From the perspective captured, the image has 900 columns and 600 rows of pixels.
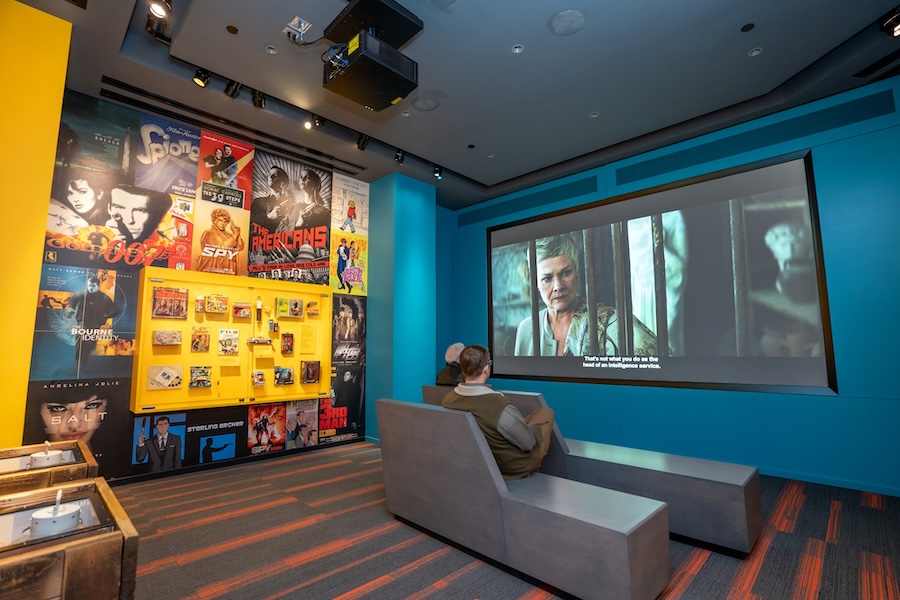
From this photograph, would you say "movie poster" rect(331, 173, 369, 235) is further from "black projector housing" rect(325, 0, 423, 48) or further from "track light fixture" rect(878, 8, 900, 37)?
"track light fixture" rect(878, 8, 900, 37)

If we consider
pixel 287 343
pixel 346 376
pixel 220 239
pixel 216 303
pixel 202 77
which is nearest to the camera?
pixel 202 77

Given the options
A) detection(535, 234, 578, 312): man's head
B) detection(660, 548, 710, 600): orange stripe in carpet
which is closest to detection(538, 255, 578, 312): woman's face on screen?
detection(535, 234, 578, 312): man's head

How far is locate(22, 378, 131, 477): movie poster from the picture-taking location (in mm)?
3533

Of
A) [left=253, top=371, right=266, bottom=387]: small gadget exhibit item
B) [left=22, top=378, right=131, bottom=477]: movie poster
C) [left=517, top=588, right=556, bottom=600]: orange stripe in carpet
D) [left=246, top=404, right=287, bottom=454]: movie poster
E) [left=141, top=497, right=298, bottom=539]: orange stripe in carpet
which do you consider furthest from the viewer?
[left=246, top=404, right=287, bottom=454]: movie poster

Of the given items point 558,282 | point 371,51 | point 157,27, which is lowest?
point 558,282

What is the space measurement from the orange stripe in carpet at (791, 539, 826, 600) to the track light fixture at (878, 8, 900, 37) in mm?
3673

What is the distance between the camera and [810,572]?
232 centimetres

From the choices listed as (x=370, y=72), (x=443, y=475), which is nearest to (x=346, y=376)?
(x=443, y=475)

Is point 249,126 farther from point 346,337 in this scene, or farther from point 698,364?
point 698,364

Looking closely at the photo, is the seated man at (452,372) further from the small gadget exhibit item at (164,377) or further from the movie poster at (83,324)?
the movie poster at (83,324)

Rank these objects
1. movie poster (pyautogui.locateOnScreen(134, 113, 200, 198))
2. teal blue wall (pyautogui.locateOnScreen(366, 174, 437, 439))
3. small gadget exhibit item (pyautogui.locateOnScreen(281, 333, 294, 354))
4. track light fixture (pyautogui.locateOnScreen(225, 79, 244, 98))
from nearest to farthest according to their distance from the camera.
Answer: track light fixture (pyautogui.locateOnScreen(225, 79, 244, 98)) → movie poster (pyautogui.locateOnScreen(134, 113, 200, 198)) → small gadget exhibit item (pyautogui.locateOnScreen(281, 333, 294, 354)) → teal blue wall (pyautogui.locateOnScreen(366, 174, 437, 439))

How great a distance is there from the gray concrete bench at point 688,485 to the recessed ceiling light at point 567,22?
10.3 feet

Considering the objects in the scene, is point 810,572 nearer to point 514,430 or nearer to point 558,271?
point 514,430

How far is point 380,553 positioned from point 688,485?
1.95 metres
